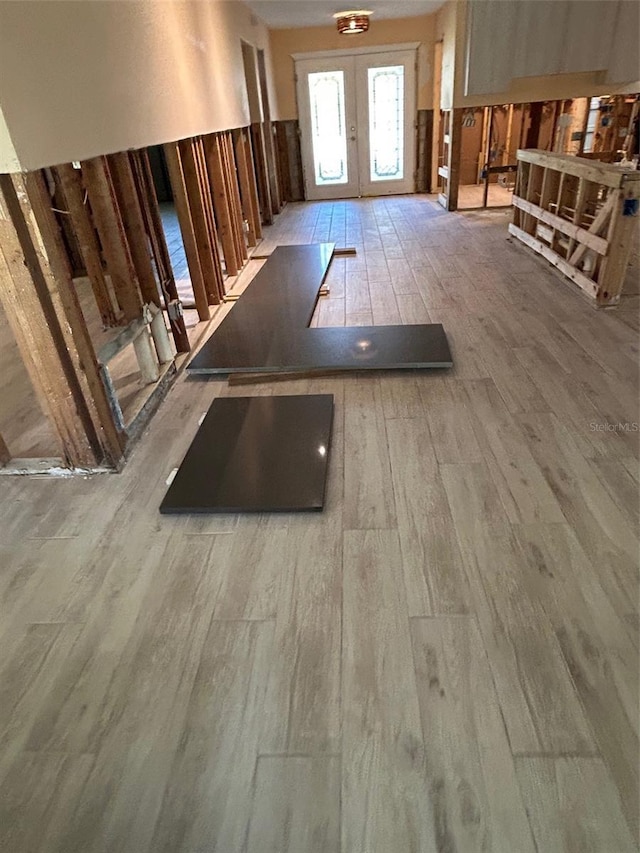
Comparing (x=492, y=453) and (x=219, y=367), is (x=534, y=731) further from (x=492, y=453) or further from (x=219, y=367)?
(x=219, y=367)

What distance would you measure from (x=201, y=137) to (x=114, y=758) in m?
4.76

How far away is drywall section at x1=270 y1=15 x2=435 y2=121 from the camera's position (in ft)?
28.2

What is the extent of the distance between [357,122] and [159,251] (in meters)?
7.20

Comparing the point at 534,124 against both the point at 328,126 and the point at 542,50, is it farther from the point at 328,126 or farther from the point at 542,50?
the point at 328,126

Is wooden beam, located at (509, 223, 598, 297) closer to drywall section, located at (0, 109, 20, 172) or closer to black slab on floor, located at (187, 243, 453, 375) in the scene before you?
black slab on floor, located at (187, 243, 453, 375)

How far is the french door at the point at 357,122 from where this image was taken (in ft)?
29.4

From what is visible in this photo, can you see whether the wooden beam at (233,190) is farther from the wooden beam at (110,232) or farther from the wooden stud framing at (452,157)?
the wooden stud framing at (452,157)

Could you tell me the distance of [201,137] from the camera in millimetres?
4637

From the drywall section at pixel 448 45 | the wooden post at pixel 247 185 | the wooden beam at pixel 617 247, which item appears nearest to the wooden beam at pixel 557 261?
the wooden beam at pixel 617 247

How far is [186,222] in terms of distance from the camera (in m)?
4.06

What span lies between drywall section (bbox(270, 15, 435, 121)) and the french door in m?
0.15

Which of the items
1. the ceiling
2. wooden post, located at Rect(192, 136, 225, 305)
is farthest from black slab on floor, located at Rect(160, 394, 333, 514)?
the ceiling

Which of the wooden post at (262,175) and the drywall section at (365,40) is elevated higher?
the drywall section at (365,40)

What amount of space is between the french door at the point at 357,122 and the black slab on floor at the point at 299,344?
6462mm
